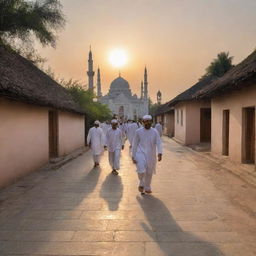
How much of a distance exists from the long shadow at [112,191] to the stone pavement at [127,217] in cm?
2

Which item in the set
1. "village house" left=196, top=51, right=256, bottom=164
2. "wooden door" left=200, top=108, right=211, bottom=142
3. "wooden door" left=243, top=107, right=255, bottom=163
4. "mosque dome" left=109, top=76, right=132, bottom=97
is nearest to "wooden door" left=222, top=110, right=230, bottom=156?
"village house" left=196, top=51, right=256, bottom=164

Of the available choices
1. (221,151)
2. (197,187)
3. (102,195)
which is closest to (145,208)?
(102,195)

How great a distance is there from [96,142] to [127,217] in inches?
280

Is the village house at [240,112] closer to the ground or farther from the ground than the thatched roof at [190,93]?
closer to the ground

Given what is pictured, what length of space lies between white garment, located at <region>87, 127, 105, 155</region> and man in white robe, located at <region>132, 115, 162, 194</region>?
4858 mm

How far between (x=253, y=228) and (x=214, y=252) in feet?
4.04

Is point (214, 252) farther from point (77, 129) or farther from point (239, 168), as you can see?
point (77, 129)

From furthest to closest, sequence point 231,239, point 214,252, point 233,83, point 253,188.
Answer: point 233,83 < point 253,188 < point 231,239 < point 214,252

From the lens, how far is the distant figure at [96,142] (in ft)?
41.2

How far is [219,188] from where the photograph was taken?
8336 millimetres

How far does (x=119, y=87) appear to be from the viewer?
273 feet

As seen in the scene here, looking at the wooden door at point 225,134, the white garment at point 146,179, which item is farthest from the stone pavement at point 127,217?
the wooden door at point 225,134

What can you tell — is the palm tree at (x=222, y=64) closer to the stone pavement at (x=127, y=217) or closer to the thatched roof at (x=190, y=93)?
the thatched roof at (x=190, y=93)

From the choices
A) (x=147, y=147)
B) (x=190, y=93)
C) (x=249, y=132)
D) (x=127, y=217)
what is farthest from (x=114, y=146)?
→ (x=190, y=93)
